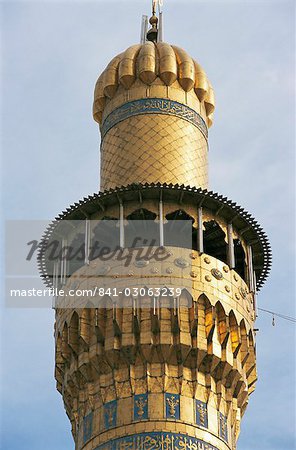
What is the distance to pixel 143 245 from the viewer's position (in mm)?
19922

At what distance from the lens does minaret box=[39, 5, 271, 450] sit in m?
18.4

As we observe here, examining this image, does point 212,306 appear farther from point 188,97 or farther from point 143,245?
point 188,97

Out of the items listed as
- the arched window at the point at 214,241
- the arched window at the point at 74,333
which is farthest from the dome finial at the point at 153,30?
the arched window at the point at 74,333

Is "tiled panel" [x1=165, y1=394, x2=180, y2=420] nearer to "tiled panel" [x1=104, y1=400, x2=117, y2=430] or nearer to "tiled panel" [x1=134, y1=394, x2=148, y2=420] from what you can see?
"tiled panel" [x1=134, y1=394, x2=148, y2=420]

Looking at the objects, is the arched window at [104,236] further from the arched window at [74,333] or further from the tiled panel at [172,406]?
the tiled panel at [172,406]

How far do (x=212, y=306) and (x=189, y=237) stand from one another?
151cm

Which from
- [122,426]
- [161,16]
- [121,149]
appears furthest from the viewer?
[161,16]

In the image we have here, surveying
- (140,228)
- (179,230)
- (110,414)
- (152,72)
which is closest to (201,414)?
(110,414)

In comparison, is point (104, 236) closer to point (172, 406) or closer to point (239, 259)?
point (239, 259)

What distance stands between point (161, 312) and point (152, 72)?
17.4ft

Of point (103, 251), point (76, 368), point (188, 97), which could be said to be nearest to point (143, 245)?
point (103, 251)

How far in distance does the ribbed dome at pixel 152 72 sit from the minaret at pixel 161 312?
1.32 feet

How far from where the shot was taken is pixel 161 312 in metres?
19.0

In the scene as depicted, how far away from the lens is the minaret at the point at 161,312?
1838 centimetres
